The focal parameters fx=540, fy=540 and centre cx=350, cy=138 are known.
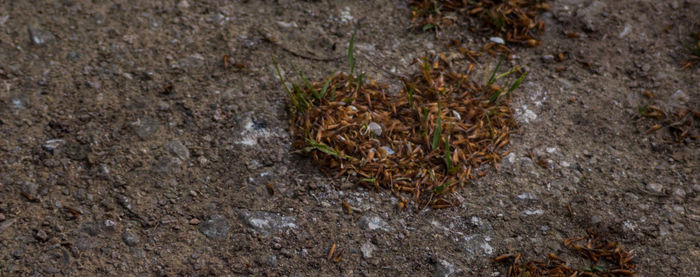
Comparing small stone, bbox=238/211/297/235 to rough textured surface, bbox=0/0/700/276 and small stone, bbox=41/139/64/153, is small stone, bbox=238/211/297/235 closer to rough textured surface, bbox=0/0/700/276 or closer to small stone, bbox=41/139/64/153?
rough textured surface, bbox=0/0/700/276

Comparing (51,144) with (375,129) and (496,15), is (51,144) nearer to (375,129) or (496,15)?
(375,129)

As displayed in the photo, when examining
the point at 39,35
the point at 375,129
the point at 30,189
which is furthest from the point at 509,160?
the point at 39,35

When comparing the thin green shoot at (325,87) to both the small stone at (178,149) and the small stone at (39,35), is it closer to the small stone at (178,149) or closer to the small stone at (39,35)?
the small stone at (178,149)

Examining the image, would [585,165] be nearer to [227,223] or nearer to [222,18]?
[227,223]

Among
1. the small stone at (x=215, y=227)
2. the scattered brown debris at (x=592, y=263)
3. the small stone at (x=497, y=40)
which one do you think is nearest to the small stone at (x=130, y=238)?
the small stone at (x=215, y=227)

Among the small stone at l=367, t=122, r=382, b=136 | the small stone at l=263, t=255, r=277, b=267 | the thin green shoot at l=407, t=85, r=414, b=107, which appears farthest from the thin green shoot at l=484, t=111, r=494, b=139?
the small stone at l=263, t=255, r=277, b=267

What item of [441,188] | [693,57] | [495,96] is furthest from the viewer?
[693,57]
